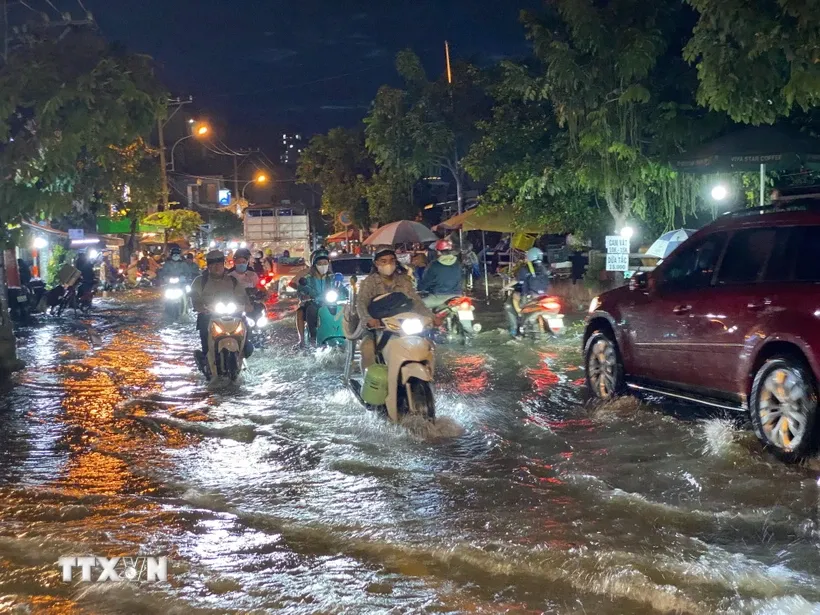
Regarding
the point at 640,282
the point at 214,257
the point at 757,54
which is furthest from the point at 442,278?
the point at 757,54

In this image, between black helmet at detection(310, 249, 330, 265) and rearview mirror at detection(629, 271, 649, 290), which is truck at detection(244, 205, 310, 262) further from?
rearview mirror at detection(629, 271, 649, 290)

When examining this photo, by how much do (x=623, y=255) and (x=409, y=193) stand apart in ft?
98.3

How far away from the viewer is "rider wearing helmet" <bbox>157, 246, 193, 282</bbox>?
2044cm

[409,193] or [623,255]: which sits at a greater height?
[409,193]

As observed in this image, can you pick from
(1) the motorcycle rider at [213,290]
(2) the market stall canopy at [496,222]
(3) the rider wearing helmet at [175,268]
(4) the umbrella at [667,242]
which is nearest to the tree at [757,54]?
(4) the umbrella at [667,242]

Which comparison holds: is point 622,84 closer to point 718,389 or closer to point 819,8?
point 819,8

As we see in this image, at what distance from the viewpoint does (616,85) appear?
17.2 metres

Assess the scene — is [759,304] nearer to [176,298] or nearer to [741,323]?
[741,323]

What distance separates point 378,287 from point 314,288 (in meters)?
5.29

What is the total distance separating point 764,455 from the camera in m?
7.18

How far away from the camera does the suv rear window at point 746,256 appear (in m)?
7.47

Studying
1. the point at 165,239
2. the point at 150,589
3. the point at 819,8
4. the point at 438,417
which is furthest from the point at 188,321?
the point at 165,239

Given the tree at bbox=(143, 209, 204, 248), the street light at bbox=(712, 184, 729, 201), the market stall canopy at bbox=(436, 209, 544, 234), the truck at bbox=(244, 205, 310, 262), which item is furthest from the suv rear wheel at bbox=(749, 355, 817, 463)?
the truck at bbox=(244, 205, 310, 262)

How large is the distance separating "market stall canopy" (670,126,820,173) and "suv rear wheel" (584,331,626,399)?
5.14 metres
